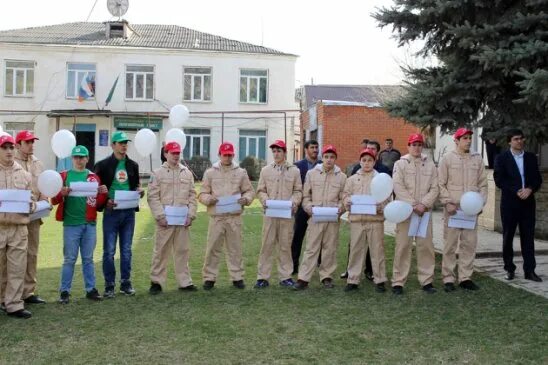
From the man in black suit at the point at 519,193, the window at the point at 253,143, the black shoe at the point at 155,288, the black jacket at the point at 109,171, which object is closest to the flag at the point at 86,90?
the window at the point at 253,143

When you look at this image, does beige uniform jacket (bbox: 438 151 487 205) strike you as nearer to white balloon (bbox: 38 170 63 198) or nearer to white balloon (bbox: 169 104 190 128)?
white balloon (bbox: 169 104 190 128)

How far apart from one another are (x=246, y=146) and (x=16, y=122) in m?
11.8

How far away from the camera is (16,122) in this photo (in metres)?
32.1

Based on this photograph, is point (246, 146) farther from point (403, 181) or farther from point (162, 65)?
point (403, 181)

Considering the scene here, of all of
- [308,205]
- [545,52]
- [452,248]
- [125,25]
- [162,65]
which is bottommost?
[452,248]

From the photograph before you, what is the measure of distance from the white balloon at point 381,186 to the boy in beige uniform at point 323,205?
0.56 meters

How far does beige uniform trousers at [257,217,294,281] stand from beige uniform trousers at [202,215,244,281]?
1.01 ft

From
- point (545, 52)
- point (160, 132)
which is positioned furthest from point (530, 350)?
point (160, 132)

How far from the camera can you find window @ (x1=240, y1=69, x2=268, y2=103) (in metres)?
33.0

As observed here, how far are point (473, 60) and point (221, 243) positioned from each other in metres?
4.16

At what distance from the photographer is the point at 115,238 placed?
23.9 ft

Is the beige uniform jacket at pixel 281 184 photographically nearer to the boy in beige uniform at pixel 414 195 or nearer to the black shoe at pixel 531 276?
the boy in beige uniform at pixel 414 195

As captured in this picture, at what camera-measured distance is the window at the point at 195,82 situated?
107ft

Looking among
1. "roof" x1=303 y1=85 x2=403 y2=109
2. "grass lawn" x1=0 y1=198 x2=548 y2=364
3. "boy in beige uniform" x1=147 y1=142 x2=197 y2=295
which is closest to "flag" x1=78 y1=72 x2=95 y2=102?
"roof" x1=303 y1=85 x2=403 y2=109
